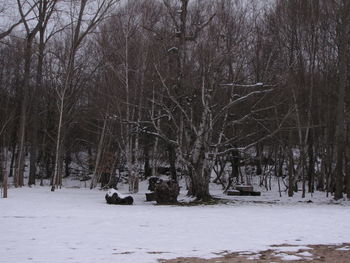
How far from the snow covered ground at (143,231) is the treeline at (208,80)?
4.92 metres

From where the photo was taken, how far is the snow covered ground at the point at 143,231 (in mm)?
7609

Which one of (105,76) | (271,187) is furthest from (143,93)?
(271,187)

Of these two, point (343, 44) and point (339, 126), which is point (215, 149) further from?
point (343, 44)

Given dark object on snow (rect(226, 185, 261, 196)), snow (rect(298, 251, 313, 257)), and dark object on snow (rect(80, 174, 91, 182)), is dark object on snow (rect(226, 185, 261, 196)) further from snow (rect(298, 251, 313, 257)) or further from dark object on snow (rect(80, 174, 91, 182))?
dark object on snow (rect(80, 174, 91, 182))

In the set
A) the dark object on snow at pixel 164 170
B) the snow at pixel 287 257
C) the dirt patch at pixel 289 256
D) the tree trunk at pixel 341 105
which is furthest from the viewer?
the dark object on snow at pixel 164 170

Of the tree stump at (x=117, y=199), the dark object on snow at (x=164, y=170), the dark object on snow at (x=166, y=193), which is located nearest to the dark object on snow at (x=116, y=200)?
the tree stump at (x=117, y=199)

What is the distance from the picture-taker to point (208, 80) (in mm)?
18594

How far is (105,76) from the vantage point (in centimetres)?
2480

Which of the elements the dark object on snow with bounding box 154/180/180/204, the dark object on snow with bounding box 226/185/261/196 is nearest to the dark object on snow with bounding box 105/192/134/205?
the dark object on snow with bounding box 154/180/180/204

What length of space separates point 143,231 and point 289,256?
12.2ft

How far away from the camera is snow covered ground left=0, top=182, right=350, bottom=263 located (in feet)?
25.0

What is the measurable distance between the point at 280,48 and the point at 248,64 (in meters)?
3.23

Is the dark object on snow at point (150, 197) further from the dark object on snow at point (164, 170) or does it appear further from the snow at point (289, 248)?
A: the dark object on snow at point (164, 170)

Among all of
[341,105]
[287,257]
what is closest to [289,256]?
[287,257]
